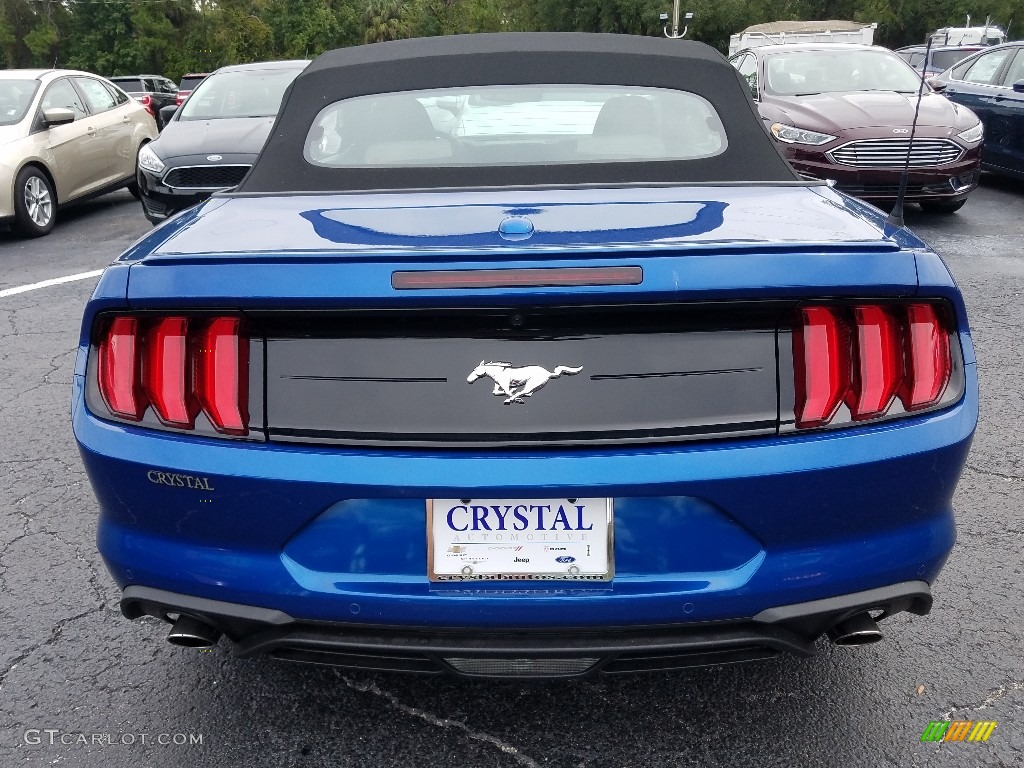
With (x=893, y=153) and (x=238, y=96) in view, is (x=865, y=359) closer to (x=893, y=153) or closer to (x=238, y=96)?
(x=893, y=153)

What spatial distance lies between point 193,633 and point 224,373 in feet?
1.97

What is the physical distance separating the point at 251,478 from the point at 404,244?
1.83 ft

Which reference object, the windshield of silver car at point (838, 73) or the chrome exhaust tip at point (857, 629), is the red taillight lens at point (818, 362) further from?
the windshield of silver car at point (838, 73)

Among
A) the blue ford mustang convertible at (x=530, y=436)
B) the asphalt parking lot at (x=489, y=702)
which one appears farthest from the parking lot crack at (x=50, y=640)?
the blue ford mustang convertible at (x=530, y=436)

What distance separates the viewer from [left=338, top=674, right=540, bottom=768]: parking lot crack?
2166mm

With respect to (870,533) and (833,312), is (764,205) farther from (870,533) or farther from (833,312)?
(870,533)

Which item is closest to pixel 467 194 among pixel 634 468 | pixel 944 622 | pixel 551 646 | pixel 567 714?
pixel 634 468

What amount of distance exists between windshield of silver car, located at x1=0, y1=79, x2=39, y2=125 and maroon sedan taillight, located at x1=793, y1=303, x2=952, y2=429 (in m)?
9.34

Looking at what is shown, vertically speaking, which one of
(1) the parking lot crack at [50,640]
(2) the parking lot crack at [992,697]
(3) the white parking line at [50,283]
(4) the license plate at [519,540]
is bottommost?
(3) the white parking line at [50,283]

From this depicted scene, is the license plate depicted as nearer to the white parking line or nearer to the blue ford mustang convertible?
the blue ford mustang convertible

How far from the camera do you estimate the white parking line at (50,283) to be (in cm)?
680
